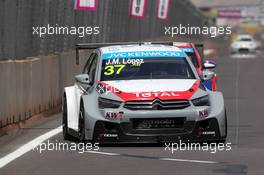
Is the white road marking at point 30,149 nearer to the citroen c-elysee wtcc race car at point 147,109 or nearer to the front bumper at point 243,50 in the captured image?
the citroen c-elysee wtcc race car at point 147,109

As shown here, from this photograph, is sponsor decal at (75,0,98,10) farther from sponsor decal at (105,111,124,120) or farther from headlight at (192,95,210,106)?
sponsor decal at (105,111,124,120)

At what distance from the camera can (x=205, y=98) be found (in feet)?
43.2

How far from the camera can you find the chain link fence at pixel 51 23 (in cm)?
1689

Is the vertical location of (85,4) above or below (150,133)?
above

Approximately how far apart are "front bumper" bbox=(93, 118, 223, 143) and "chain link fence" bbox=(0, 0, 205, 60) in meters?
3.80

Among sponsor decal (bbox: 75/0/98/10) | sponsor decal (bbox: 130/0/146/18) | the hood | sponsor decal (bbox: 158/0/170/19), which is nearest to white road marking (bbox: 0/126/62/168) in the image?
the hood

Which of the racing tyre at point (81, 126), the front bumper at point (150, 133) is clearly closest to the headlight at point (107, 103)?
the front bumper at point (150, 133)

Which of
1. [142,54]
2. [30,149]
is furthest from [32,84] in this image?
[30,149]

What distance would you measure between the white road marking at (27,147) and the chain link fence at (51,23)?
166cm

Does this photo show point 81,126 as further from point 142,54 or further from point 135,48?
point 135,48

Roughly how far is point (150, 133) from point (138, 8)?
26006 mm

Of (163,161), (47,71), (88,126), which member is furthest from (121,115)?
(47,71)

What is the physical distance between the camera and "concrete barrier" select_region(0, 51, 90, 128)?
15.5 m

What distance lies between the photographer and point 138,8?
38.6 meters
